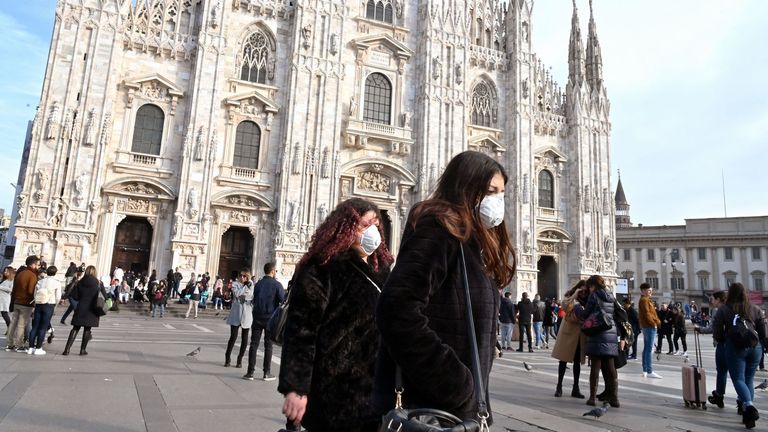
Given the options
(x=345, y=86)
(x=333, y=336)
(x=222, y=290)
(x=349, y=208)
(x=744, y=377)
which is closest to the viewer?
(x=333, y=336)

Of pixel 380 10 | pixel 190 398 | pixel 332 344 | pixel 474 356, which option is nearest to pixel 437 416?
pixel 474 356

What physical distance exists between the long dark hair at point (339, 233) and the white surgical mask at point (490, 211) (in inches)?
31.9

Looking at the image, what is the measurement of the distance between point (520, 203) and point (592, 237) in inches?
200

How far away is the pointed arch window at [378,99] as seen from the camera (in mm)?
25922

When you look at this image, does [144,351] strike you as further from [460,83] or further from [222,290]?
[460,83]

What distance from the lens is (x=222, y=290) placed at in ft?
68.0

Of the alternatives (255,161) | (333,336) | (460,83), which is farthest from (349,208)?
(460,83)

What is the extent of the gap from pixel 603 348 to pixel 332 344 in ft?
16.6

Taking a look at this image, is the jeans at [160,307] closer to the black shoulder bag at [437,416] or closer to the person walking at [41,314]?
the person walking at [41,314]

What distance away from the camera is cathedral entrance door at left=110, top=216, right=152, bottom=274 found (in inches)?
822

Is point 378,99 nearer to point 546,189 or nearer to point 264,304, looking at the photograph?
point 546,189

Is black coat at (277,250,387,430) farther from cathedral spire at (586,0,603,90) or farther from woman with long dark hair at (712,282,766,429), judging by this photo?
cathedral spire at (586,0,603,90)

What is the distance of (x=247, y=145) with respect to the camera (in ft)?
76.1

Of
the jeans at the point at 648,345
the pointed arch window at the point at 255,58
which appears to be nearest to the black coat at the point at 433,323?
the jeans at the point at 648,345
